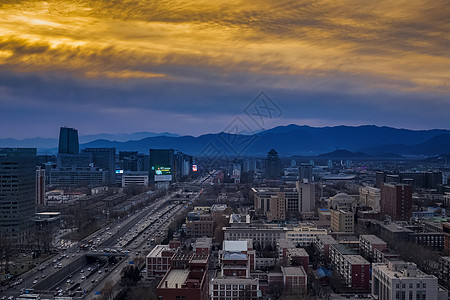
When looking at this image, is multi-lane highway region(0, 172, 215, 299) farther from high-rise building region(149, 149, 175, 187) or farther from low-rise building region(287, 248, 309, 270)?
high-rise building region(149, 149, 175, 187)

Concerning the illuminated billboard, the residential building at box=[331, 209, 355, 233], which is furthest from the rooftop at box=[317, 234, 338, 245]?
the illuminated billboard

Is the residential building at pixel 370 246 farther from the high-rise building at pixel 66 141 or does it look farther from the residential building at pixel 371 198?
the high-rise building at pixel 66 141

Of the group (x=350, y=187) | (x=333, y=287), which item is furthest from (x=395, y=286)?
(x=350, y=187)

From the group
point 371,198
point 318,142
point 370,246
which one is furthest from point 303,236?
point 318,142

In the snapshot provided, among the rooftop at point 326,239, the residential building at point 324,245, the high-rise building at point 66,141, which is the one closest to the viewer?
the residential building at point 324,245

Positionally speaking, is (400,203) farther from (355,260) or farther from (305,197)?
(355,260)

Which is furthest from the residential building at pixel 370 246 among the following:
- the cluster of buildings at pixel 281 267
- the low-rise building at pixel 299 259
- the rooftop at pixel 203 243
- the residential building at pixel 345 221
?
the rooftop at pixel 203 243

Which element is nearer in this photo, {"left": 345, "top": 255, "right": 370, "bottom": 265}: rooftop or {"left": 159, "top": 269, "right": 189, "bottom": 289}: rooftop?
{"left": 159, "top": 269, "right": 189, "bottom": 289}: rooftop

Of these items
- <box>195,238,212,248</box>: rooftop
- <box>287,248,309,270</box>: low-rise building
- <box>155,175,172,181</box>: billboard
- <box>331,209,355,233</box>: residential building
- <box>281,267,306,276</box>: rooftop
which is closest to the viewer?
<box>281,267,306,276</box>: rooftop
